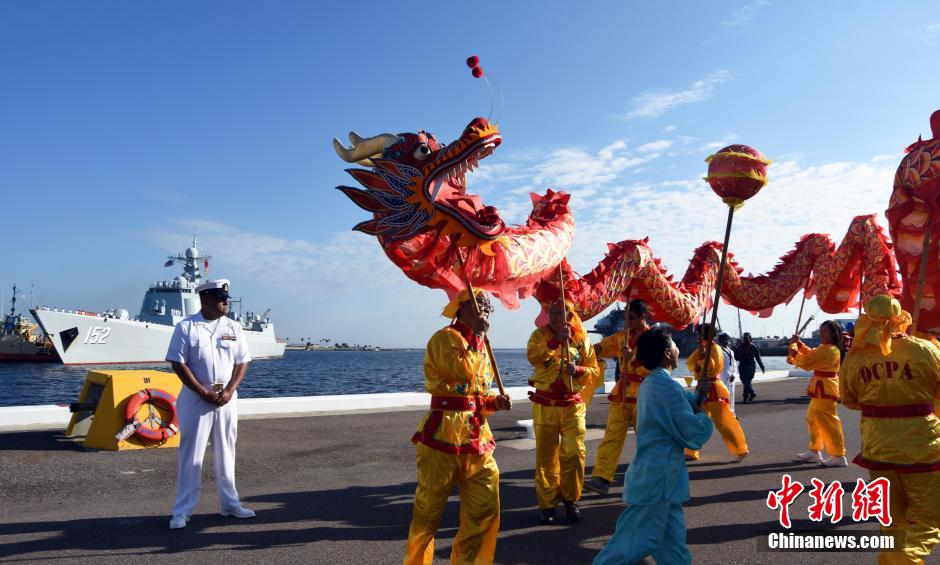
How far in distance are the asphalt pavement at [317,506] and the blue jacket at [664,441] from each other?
1.17m

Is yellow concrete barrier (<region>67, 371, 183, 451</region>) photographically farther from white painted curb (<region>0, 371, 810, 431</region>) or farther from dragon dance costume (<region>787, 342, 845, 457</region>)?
dragon dance costume (<region>787, 342, 845, 457</region>)

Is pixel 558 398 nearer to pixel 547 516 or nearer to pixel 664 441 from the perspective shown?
pixel 547 516

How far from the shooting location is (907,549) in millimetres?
3260

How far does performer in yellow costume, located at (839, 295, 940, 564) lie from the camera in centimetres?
340

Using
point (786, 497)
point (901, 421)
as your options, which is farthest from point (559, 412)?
point (901, 421)

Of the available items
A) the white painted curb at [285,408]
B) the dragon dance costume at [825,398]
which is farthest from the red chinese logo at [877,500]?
the white painted curb at [285,408]

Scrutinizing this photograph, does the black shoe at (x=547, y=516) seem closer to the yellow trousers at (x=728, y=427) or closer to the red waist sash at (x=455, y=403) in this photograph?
the red waist sash at (x=455, y=403)

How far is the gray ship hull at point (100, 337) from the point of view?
41500mm

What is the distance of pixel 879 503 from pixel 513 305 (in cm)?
350

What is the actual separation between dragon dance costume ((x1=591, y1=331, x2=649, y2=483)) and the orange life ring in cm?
514

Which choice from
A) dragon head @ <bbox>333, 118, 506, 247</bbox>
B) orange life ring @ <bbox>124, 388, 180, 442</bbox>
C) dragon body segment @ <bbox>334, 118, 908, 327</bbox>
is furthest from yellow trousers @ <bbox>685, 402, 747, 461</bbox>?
orange life ring @ <bbox>124, 388, 180, 442</bbox>

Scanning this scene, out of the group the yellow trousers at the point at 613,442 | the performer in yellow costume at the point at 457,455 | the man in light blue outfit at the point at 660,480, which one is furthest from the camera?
the yellow trousers at the point at 613,442

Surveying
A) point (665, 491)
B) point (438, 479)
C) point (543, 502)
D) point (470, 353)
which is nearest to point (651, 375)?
point (665, 491)

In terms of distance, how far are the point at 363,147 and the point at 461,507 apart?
2.96 meters
